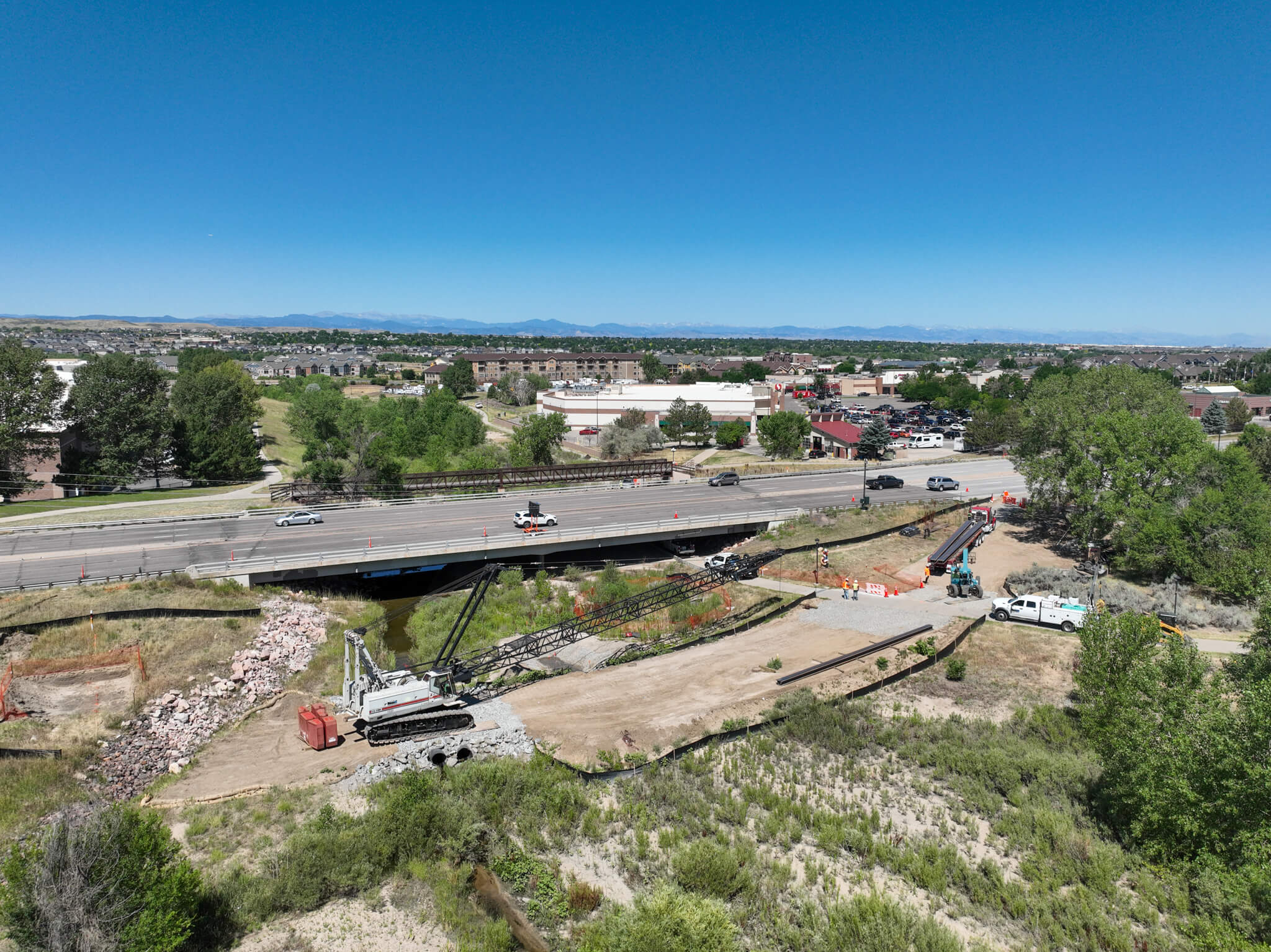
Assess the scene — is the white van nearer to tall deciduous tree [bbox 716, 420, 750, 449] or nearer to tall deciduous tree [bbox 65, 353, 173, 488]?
tall deciduous tree [bbox 716, 420, 750, 449]

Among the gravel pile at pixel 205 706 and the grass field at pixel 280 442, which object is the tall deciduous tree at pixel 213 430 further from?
the gravel pile at pixel 205 706

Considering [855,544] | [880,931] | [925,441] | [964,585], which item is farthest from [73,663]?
[925,441]

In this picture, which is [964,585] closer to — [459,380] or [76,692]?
[76,692]

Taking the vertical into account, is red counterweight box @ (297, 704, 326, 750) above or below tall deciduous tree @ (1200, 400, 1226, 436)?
below

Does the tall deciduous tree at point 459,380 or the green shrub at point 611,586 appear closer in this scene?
the green shrub at point 611,586

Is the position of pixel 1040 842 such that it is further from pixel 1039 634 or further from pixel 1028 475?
pixel 1028 475

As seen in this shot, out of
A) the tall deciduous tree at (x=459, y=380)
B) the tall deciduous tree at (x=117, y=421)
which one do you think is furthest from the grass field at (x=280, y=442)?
the tall deciduous tree at (x=459, y=380)

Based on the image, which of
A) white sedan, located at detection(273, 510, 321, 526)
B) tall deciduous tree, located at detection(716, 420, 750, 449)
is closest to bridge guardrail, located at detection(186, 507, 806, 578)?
white sedan, located at detection(273, 510, 321, 526)
